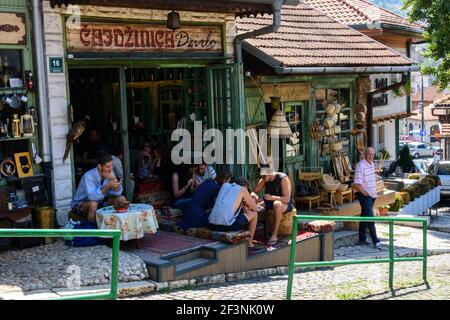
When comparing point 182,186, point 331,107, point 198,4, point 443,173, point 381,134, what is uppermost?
point 198,4

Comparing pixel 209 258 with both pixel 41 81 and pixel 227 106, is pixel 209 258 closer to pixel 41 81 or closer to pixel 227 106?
pixel 41 81

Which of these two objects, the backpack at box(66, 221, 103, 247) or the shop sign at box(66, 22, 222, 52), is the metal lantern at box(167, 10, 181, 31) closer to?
the shop sign at box(66, 22, 222, 52)

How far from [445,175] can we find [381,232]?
36.5 ft

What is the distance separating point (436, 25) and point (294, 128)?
9470 mm

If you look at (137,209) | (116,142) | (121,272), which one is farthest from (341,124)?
(121,272)

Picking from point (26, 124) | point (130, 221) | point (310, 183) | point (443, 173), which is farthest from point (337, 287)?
point (443, 173)

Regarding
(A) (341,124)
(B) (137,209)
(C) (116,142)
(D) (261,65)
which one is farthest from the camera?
(A) (341,124)

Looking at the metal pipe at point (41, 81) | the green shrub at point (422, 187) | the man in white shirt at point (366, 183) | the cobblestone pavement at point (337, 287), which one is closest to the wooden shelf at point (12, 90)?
the metal pipe at point (41, 81)

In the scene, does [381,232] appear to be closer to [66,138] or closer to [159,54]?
[159,54]

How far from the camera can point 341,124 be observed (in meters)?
15.6

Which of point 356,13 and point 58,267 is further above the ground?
point 356,13

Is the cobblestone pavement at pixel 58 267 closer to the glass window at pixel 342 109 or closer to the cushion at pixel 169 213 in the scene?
the cushion at pixel 169 213

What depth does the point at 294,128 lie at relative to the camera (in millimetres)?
14109

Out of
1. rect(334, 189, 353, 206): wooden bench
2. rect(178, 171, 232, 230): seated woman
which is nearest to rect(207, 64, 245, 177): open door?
rect(178, 171, 232, 230): seated woman
